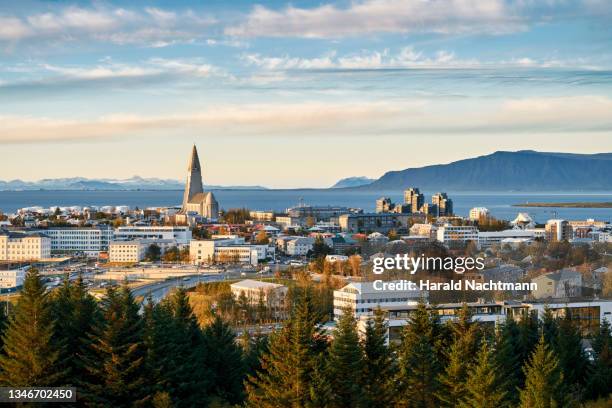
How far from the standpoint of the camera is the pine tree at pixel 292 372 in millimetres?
12039

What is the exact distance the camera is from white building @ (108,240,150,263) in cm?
5075

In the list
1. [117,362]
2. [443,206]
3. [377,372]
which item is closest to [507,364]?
[377,372]

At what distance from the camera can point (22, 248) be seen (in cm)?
5144

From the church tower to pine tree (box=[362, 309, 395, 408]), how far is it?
217ft

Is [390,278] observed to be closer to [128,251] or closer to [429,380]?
[429,380]

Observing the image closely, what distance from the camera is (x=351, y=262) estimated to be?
39031 mm

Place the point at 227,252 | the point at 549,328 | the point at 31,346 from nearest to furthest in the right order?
the point at 31,346
the point at 549,328
the point at 227,252

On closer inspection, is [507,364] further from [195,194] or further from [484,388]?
[195,194]

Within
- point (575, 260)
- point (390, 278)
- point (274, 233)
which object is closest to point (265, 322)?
point (390, 278)

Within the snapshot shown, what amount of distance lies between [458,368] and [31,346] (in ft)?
18.4

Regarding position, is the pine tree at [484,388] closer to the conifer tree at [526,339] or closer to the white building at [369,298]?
the conifer tree at [526,339]

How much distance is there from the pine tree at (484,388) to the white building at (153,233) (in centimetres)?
4423

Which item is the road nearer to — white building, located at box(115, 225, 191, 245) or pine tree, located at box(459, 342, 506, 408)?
white building, located at box(115, 225, 191, 245)

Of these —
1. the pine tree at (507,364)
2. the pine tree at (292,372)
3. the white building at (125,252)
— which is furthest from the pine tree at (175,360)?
the white building at (125,252)
